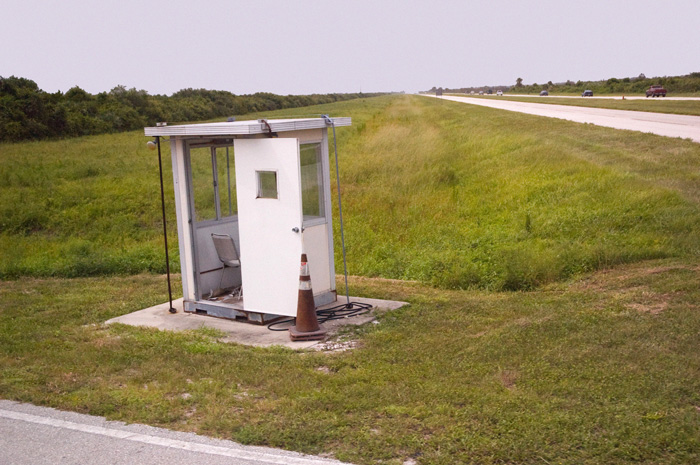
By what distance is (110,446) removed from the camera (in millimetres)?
5113

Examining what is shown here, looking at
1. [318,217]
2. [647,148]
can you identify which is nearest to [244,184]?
[318,217]

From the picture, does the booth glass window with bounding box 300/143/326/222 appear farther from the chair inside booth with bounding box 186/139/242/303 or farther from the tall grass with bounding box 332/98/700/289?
the tall grass with bounding box 332/98/700/289

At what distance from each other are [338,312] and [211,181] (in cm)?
276

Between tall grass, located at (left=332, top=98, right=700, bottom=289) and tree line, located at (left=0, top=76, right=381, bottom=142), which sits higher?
tree line, located at (left=0, top=76, right=381, bottom=142)

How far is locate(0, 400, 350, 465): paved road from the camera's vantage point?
191 inches

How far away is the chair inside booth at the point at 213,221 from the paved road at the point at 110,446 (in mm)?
3890

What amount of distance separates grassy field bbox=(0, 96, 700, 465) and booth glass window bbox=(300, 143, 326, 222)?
163 cm

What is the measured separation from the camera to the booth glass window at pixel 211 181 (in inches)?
377

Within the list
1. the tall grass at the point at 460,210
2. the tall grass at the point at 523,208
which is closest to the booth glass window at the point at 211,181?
the tall grass at the point at 523,208

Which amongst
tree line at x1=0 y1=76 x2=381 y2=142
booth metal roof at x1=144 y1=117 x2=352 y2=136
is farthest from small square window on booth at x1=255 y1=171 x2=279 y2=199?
tree line at x1=0 y1=76 x2=381 y2=142

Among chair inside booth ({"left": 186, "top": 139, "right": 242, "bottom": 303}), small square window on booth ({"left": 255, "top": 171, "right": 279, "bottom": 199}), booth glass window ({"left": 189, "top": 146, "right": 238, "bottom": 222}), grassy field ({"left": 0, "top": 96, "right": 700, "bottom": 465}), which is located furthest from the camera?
booth glass window ({"left": 189, "top": 146, "right": 238, "bottom": 222})

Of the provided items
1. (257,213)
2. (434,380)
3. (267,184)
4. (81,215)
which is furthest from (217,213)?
(81,215)

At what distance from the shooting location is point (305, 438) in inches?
Result: 202

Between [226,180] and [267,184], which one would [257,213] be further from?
[226,180]
